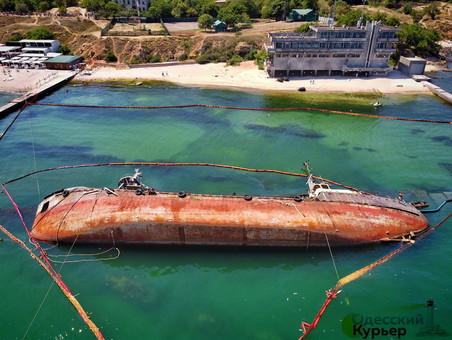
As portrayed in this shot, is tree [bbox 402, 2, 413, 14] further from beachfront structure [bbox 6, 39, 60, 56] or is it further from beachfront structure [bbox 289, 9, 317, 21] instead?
beachfront structure [bbox 6, 39, 60, 56]

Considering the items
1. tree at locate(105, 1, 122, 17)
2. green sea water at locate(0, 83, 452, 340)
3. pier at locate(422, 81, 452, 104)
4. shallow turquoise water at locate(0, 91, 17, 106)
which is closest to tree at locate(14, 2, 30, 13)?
tree at locate(105, 1, 122, 17)

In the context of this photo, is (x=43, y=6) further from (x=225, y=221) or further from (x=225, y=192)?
(x=225, y=221)

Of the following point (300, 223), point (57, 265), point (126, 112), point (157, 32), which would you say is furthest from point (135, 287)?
point (157, 32)

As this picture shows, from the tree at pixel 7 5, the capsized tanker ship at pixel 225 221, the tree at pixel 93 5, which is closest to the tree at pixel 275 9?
the tree at pixel 93 5

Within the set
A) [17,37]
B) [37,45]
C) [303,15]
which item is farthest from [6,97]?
[303,15]

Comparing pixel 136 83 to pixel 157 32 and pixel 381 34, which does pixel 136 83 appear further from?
pixel 381 34

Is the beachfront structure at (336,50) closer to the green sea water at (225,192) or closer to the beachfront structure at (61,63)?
the green sea water at (225,192)

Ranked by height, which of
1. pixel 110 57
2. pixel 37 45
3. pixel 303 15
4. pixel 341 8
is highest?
pixel 341 8
